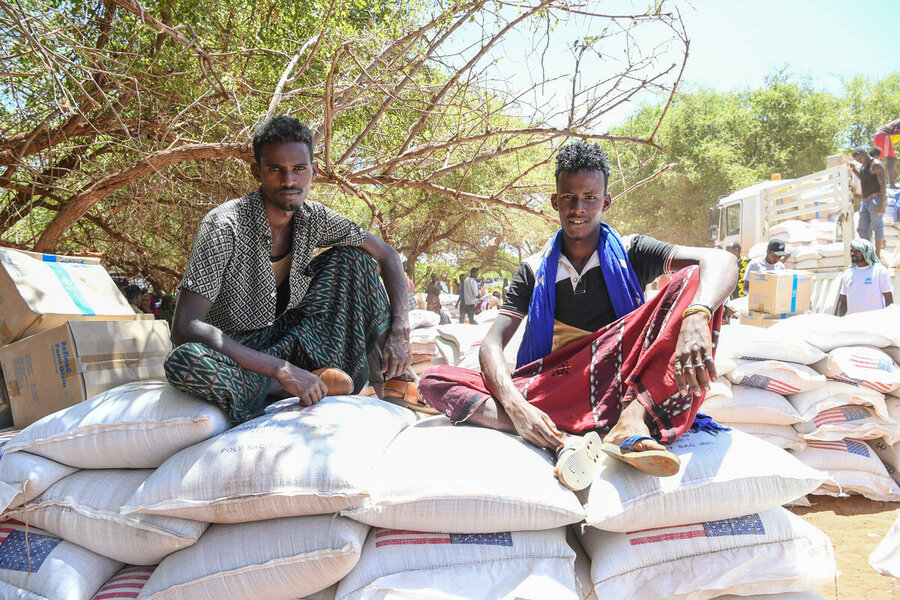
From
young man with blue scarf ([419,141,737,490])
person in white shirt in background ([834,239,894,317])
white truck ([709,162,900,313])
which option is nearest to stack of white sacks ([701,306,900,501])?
young man with blue scarf ([419,141,737,490])

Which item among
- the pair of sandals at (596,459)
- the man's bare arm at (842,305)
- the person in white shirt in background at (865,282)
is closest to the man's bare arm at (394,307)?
the pair of sandals at (596,459)

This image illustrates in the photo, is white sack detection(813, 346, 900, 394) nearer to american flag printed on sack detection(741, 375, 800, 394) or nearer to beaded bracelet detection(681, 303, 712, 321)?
american flag printed on sack detection(741, 375, 800, 394)

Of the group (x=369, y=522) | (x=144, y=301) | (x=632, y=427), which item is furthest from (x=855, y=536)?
(x=144, y=301)

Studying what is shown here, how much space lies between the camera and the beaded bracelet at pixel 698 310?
5.95 feet

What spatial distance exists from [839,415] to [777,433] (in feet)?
1.15

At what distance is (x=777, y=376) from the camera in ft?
10.4

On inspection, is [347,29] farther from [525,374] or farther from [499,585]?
[499,585]

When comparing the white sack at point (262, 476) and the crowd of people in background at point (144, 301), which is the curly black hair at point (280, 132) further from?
the crowd of people in background at point (144, 301)

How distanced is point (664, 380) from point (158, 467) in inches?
63.4

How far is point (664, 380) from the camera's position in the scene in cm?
187

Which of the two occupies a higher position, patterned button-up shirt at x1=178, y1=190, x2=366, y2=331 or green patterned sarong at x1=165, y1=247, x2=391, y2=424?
patterned button-up shirt at x1=178, y1=190, x2=366, y2=331

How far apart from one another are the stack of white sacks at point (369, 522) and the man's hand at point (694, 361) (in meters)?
0.22

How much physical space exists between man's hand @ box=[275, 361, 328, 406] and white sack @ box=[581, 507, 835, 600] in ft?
3.44

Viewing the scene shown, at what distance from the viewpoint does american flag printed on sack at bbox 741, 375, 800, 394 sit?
316 centimetres
